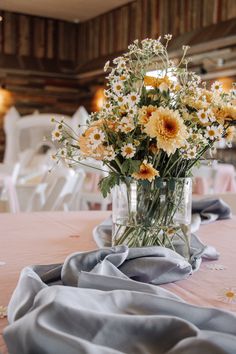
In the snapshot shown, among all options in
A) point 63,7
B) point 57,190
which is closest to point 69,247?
point 57,190

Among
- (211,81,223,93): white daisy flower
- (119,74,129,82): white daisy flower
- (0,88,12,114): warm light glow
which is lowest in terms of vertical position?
(211,81,223,93): white daisy flower

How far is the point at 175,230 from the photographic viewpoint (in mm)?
1160

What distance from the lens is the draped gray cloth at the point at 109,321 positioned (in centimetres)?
62

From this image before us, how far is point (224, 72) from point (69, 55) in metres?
3.83

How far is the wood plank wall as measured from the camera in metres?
7.03

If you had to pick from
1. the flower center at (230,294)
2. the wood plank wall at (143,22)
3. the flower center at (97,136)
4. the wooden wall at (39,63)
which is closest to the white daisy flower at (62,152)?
the flower center at (97,136)

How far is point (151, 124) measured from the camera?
1024 millimetres

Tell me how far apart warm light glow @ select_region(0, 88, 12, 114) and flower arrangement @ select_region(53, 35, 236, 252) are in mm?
8496

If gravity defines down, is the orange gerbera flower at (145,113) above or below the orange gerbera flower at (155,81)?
below

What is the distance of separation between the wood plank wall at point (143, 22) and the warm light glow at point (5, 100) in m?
1.58

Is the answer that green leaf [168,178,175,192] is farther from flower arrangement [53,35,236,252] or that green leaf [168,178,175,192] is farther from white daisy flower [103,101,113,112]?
white daisy flower [103,101,113,112]

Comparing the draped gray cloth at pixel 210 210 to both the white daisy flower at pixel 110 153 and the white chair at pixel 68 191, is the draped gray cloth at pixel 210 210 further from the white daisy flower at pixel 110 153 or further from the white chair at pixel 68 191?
the white chair at pixel 68 191

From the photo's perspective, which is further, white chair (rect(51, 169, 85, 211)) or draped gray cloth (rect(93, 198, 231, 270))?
white chair (rect(51, 169, 85, 211))

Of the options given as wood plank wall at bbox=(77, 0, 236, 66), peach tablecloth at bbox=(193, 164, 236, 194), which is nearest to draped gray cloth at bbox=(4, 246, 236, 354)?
peach tablecloth at bbox=(193, 164, 236, 194)
